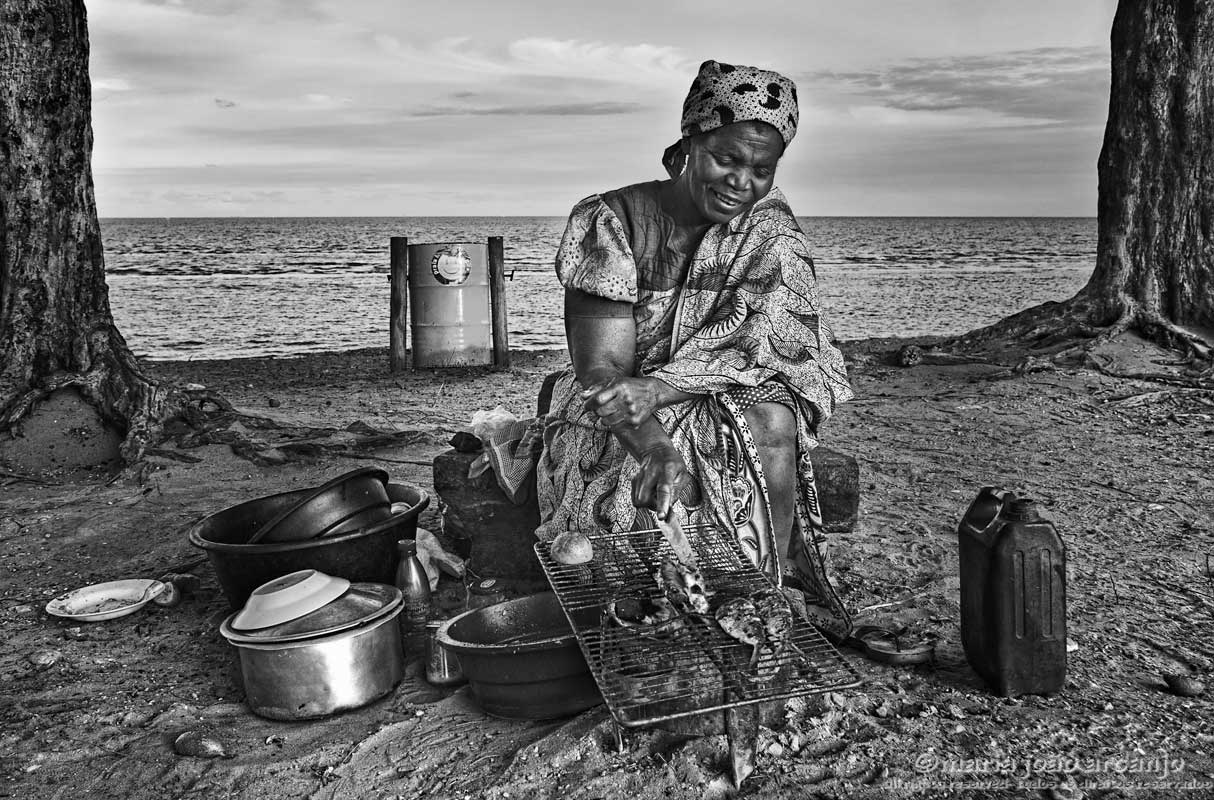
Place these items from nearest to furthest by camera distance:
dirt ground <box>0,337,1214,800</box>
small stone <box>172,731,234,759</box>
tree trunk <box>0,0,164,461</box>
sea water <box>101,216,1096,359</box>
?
dirt ground <box>0,337,1214,800</box>
small stone <box>172,731,234,759</box>
tree trunk <box>0,0,164,461</box>
sea water <box>101,216,1096,359</box>

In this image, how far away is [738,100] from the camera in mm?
3225

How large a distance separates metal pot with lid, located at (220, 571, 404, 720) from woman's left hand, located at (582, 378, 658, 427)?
92cm

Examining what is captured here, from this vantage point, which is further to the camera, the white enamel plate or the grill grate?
the white enamel plate

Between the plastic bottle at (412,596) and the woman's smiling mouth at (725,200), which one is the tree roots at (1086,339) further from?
the plastic bottle at (412,596)

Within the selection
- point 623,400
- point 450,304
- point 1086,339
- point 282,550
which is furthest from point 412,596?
point 1086,339

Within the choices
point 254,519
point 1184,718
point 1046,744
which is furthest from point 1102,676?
point 254,519

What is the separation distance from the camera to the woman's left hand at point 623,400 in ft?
10.1

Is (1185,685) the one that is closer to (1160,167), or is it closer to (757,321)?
(757,321)

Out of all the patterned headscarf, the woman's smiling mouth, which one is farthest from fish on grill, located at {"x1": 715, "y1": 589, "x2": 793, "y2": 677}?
the patterned headscarf

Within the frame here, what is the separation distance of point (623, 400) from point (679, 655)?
91 centimetres

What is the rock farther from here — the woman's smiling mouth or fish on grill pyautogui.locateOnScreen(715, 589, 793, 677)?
fish on grill pyautogui.locateOnScreen(715, 589, 793, 677)

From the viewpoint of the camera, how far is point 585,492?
11.4ft

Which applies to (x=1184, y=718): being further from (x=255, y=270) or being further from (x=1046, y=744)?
A: (x=255, y=270)

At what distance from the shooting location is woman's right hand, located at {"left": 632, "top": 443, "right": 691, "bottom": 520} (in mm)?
2910
